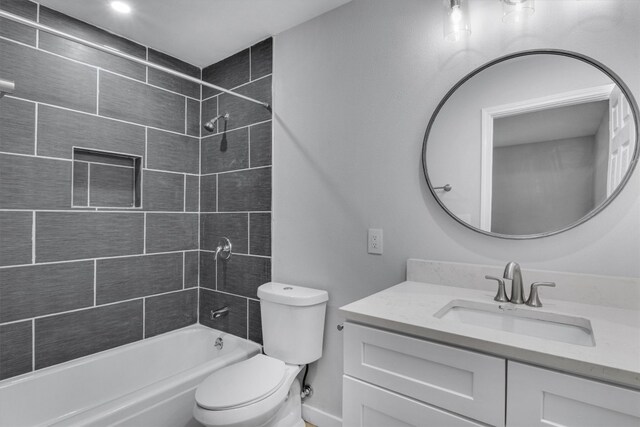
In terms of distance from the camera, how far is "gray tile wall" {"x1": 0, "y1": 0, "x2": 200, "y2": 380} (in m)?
1.67

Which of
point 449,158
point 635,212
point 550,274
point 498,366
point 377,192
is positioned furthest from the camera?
point 377,192

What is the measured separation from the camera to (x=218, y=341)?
2191 mm

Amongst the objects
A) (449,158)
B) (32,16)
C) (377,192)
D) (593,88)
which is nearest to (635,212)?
(593,88)

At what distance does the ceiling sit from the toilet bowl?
1883mm

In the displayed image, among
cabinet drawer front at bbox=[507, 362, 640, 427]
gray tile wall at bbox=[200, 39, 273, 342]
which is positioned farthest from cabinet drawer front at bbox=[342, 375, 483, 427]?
gray tile wall at bbox=[200, 39, 273, 342]

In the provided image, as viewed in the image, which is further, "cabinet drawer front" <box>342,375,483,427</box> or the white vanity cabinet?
"cabinet drawer front" <box>342,375,483,427</box>

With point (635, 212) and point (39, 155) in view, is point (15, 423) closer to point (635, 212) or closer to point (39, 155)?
point (39, 155)

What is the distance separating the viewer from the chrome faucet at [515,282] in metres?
1.19

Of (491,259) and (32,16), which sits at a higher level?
(32,16)

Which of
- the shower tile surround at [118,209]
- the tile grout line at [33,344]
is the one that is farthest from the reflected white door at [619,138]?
the tile grout line at [33,344]

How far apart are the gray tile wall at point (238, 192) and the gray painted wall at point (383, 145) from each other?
108 millimetres

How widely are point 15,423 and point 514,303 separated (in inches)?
88.5

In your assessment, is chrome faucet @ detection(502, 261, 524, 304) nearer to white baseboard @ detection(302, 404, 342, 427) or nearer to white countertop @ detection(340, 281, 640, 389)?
white countertop @ detection(340, 281, 640, 389)

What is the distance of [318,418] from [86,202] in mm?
1832
